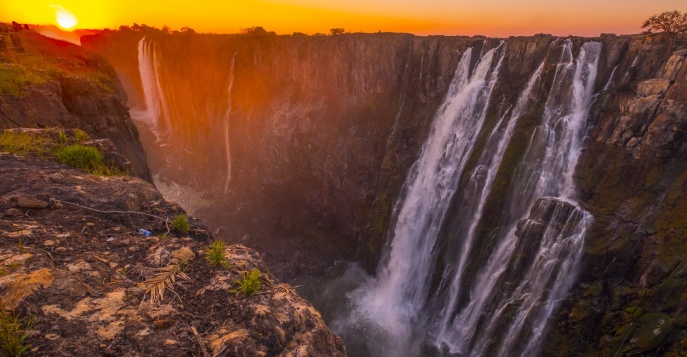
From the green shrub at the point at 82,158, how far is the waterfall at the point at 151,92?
35.7 meters

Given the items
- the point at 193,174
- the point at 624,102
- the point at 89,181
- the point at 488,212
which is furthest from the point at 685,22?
the point at 193,174

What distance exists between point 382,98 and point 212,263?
23.0 meters

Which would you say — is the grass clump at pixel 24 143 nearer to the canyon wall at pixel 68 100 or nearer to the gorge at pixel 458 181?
the canyon wall at pixel 68 100

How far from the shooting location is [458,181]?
19.3 metres

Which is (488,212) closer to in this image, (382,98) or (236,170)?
(382,98)

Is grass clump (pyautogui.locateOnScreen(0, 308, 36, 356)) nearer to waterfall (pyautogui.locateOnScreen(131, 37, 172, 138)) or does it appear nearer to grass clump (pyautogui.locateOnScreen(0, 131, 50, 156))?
grass clump (pyautogui.locateOnScreen(0, 131, 50, 156))

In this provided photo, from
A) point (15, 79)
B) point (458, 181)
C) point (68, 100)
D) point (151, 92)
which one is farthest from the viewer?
point (151, 92)

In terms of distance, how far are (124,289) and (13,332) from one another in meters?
1.08

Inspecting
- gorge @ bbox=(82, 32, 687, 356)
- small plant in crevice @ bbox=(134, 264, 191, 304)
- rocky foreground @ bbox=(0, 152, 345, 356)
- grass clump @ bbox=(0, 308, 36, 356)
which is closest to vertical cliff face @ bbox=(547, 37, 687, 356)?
gorge @ bbox=(82, 32, 687, 356)

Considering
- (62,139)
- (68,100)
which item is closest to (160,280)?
(62,139)

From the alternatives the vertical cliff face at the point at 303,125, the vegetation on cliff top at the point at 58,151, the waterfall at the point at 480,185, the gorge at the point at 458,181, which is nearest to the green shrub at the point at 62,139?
the vegetation on cliff top at the point at 58,151

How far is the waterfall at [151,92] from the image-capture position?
3847cm

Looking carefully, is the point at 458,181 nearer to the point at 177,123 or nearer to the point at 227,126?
the point at 227,126

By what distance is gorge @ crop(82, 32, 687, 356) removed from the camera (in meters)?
13.4
